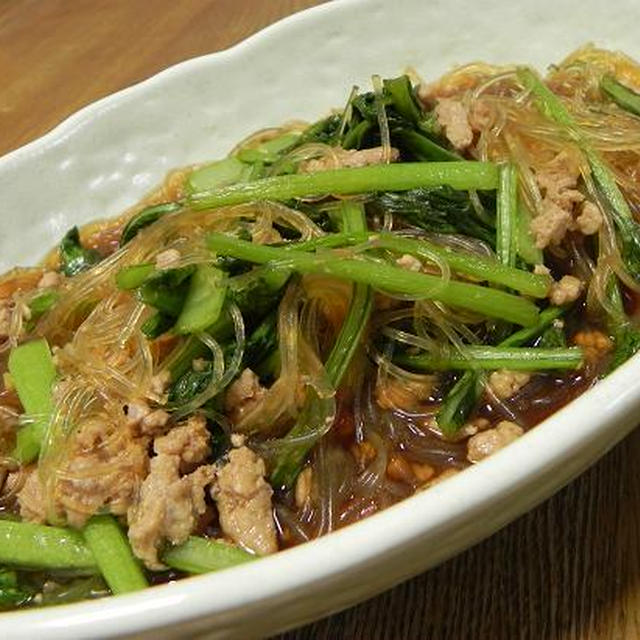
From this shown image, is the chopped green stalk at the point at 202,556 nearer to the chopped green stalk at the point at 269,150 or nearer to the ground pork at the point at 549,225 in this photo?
the ground pork at the point at 549,225

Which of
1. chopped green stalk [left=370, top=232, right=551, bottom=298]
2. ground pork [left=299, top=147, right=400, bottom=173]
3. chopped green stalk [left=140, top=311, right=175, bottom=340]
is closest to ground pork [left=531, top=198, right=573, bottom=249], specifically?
chopped green stalk [left=370, top=232, right=551, bottom=298]

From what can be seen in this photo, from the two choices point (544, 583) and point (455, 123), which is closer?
point (544, 583)

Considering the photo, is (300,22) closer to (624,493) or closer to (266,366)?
(266,366)

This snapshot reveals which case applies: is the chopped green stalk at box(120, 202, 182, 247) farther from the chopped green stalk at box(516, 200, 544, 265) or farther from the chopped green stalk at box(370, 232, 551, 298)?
the chopped green stalk at box(516, 200, 544, 265)

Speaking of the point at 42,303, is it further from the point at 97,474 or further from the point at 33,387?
the point at 97,474

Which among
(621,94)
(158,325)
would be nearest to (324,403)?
(158,325)

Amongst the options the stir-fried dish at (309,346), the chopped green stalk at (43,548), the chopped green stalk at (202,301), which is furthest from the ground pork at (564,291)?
the chopped green stalk at (43,548)

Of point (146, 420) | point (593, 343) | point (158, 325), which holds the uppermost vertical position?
point (158, 325)
